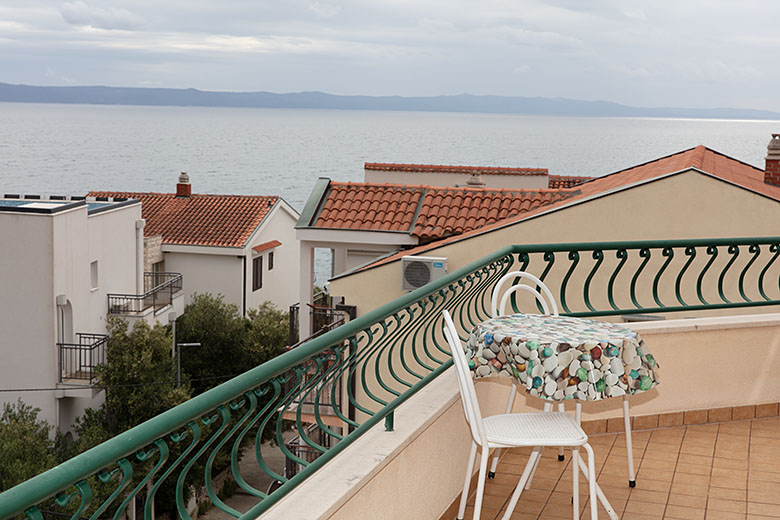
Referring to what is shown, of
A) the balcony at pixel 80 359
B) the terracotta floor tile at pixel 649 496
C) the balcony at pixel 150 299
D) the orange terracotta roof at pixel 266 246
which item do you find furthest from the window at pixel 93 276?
the terracotta floor tile at pixel 649 496

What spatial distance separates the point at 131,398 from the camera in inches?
1126

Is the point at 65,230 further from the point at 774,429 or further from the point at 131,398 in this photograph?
the point at 774,429

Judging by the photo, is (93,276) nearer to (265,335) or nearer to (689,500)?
(265,335)

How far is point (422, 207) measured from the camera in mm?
Result: 20297

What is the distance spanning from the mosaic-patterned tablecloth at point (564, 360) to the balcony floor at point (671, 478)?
105cm

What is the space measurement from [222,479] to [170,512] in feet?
10.4

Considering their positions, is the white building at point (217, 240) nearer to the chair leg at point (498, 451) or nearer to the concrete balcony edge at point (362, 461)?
the chair leg at point (498, 451)

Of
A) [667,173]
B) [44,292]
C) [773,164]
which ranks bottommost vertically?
[44,292]

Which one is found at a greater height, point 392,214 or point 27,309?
point 392,214

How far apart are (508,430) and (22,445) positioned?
897 inches

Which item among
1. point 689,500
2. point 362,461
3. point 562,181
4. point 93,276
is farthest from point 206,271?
point 362,461

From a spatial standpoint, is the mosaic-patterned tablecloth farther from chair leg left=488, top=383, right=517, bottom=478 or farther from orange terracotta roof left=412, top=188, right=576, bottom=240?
orange terracotta roof left=412, top=188, right=576, bottom=240

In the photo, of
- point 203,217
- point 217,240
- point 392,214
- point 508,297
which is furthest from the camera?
point 203,217

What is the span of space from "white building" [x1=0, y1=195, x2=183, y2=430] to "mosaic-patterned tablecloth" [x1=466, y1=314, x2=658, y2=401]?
24.0 metres
